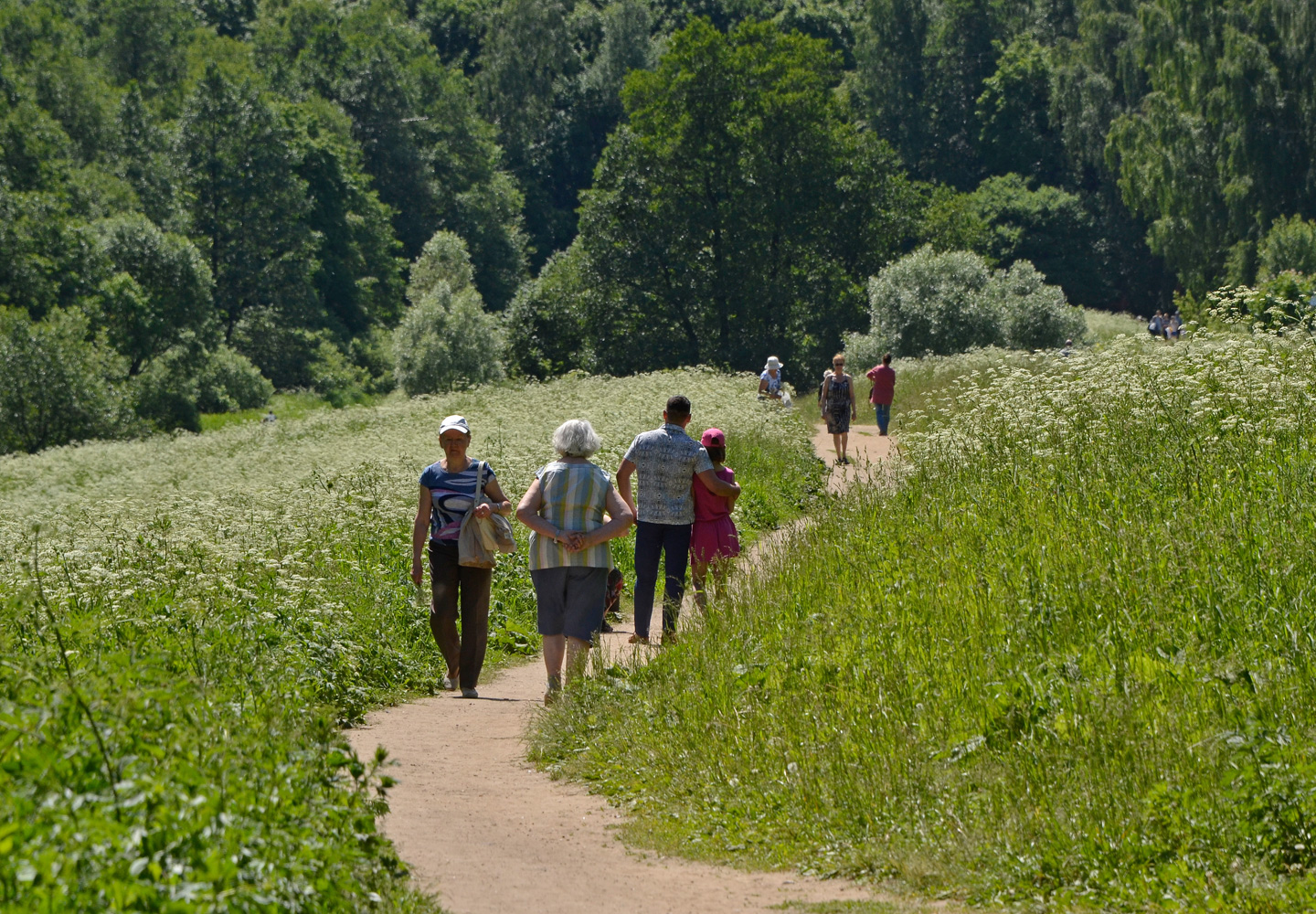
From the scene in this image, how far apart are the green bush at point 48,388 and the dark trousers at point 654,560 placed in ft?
135

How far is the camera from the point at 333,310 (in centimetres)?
8062

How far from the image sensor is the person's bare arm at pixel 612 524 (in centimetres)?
879

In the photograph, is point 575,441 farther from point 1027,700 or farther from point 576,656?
point 1027,700

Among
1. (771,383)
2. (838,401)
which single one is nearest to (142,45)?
(771,383)

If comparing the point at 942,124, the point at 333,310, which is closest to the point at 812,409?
the point at 333,310

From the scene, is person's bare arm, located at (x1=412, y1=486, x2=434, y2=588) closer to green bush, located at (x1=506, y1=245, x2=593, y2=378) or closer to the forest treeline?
the forest treeline

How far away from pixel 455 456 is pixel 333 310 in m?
73.5

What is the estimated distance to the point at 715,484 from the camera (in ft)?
33.1

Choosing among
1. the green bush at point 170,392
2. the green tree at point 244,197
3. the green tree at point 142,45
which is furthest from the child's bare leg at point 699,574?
the green tree at point 142,45

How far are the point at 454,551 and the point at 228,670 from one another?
9.07ft

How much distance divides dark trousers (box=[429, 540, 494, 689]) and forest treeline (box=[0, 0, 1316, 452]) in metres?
40.4

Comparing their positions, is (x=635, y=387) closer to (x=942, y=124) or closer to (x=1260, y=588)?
(x=1260, y=588)

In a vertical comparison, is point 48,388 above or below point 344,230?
below

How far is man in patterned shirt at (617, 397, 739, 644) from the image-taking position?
10008 mm
